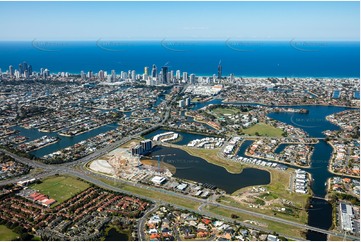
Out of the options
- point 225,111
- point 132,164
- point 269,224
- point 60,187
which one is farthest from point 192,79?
point 269,224

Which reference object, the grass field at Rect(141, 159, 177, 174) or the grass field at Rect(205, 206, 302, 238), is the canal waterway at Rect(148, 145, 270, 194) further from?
the grass field at Rect(205, 206, 302, 238)

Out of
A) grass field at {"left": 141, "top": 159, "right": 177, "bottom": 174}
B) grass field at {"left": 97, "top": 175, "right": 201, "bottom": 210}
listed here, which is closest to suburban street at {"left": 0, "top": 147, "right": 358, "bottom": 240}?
grass field at {"left": 97, "top": 175, "right": 201, "bottom": 210}

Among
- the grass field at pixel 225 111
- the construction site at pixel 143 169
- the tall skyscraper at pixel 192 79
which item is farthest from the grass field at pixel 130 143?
the tall skyscraper at pixel 192 79

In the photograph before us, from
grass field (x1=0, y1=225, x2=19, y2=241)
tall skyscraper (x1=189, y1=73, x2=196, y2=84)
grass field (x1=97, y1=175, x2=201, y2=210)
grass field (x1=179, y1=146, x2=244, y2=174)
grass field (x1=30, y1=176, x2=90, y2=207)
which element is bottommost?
grass field (x1=0, y1=225, x2=19, y2=241)

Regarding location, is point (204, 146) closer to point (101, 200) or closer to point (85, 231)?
point (101, 200)

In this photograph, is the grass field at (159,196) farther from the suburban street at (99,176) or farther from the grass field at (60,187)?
the grass field at (60,187)

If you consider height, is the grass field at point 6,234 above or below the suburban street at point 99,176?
below

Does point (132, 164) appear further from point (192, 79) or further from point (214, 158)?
point (192, 79)
